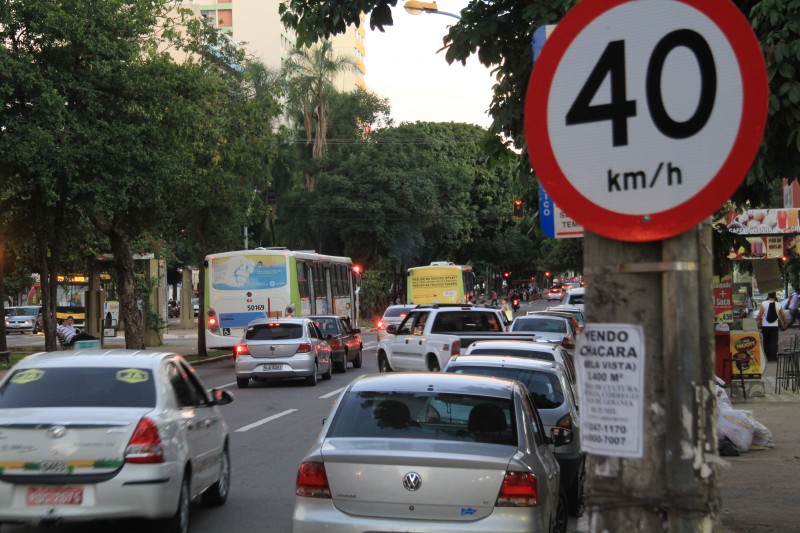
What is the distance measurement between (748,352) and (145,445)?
49.9 feet

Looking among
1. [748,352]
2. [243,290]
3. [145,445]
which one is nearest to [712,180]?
[145,445]

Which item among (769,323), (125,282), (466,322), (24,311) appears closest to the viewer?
(466,322)

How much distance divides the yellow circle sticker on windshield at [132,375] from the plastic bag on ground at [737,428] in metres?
8.14

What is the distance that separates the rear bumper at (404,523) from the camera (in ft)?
20.6

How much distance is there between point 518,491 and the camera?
6395 millimetres

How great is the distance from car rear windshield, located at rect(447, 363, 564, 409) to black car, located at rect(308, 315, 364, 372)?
53.8 feet

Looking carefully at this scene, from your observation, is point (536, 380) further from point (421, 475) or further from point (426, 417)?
point (421, 475)

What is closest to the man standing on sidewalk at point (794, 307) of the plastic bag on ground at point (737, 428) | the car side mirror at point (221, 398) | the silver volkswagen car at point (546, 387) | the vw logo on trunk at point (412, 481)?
the plastic bag on ground at point (737, 428)

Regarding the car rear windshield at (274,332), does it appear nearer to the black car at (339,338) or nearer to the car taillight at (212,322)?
the black car at (339,338)

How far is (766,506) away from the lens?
10273mm

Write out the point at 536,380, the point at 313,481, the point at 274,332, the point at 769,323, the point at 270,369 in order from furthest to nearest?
the point at 769,323 < the point at 274,332 < the point at 270,369 < the point at 536,380 < the point at 313,481

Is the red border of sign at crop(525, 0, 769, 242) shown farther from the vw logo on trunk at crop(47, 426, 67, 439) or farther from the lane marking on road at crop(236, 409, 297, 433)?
the lane marking on road at crop(236, 409, 297, 433)

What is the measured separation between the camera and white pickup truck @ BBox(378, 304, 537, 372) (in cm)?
2116

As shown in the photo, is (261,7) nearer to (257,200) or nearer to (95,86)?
(257,200)
